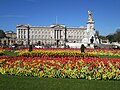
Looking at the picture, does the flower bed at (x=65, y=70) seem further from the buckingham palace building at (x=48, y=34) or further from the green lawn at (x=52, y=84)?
the buckingham palace building at (x=48, y=34)

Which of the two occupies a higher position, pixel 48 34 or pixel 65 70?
pixel 48 34

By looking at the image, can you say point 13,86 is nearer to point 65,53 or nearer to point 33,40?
Answer: point 65,53

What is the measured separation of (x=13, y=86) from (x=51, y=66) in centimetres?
309

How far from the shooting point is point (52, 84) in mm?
9852

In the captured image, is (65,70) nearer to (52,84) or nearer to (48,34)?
(52,84)

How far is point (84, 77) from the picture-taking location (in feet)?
37.8

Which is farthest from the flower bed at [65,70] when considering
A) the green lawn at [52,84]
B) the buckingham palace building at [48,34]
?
the buckingham palace building at [48,34]

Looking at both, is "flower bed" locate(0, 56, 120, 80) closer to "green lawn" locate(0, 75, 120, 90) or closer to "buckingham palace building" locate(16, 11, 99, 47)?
"green lawn" locate(0, 75, 120, 90)

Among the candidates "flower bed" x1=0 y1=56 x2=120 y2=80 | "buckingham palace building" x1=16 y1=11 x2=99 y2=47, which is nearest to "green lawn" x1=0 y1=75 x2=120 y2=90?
"flower bed" x1=0 y1=56 x2=120 y2=80

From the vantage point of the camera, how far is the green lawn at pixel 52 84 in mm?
9266

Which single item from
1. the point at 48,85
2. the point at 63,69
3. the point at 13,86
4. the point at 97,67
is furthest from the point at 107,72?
the point at 13,86

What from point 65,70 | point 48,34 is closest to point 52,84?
point 65,70

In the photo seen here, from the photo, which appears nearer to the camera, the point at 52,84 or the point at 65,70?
the point at 52,84

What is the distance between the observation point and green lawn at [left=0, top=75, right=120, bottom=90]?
9.27m
